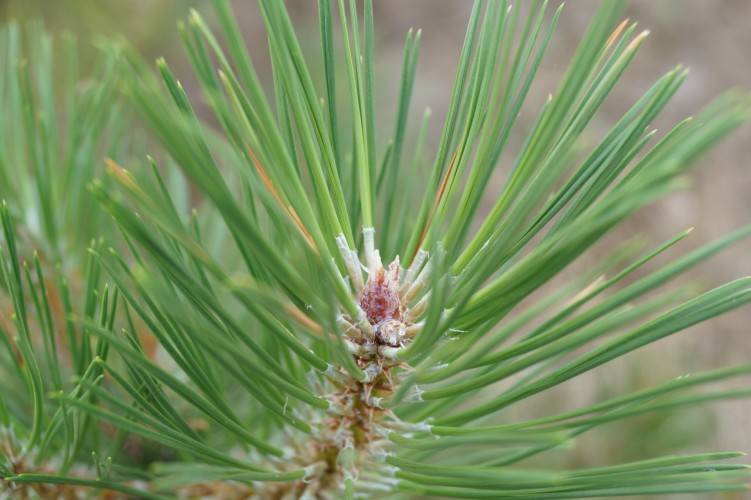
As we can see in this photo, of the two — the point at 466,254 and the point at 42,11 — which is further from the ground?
the point at 42,11

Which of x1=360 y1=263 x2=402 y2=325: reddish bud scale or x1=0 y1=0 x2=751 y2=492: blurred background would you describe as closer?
x1=360 y1=263 x2=402 y2=325: reddish bud scale

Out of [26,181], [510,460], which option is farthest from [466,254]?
[26,181]

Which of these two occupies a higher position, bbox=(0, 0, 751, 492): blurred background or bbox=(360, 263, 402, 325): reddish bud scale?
bbox=(0, 0, 751, 492): blurred background

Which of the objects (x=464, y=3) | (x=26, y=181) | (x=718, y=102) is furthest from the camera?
(x=464, y=3)

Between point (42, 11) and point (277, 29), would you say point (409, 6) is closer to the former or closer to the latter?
point (42, 11)

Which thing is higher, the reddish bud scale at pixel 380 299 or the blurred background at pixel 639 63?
the blurred background at pixel 639 63

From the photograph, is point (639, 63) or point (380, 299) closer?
point (380, 299)

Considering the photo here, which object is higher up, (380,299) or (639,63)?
(639,63)

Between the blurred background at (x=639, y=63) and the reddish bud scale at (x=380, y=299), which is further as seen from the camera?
the blurred background at (x=639, y=63)
